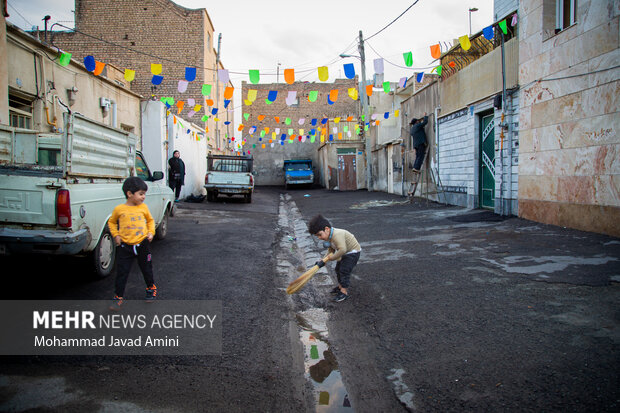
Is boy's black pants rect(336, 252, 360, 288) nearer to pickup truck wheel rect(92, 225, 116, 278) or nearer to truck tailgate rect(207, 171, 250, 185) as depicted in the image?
pickup truck wheel rect(92, 225, 116, 278)

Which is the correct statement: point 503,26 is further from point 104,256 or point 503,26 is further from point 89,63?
point 89,63

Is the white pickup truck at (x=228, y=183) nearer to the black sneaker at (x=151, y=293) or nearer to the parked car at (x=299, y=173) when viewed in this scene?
the parked car at (x=299, y=173)

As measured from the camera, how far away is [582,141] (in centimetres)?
768

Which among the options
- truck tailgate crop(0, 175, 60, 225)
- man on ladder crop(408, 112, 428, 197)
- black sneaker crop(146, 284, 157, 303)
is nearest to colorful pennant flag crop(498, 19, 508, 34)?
man on ladder crop(408, 112, 428, 197)

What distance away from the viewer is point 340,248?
453 centimetres

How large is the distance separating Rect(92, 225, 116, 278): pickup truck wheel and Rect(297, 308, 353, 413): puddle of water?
8.59 ft

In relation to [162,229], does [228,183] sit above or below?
above

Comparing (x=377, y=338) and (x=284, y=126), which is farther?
(x=284, y=126)

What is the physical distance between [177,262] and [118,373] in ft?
11.5

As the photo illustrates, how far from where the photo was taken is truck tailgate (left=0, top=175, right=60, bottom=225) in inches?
A: 175

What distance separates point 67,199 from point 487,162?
34.7 ft

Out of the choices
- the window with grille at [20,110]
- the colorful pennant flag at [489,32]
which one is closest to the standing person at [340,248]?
the colorful pennant flag at [489,32]

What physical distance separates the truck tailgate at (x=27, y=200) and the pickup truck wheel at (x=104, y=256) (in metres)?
0.75

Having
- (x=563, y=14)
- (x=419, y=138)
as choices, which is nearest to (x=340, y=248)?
(x=563, y=14)
